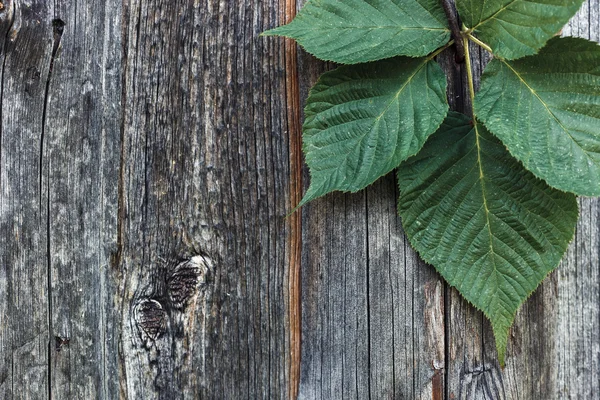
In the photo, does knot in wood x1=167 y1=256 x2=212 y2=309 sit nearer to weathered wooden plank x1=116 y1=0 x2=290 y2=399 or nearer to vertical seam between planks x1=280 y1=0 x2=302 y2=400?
weathered wooden plank x1=116 y1=0 x2=290 y2=399

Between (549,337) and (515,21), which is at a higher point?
(515,21)

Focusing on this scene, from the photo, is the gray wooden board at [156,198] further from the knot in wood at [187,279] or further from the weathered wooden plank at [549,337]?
the weathered wooden plank at [549,337]

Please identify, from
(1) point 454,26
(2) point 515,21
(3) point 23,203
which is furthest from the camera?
(3) point 23,203

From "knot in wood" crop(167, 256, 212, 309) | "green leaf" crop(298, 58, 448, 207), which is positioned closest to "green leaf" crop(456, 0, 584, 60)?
"green leaf" crop(298, 58, 448, 207)

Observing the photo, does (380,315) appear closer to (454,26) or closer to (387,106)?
(387,106)

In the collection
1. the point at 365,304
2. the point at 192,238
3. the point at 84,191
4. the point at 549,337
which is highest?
the point at 84,191

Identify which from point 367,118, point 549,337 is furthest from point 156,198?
point 549,337

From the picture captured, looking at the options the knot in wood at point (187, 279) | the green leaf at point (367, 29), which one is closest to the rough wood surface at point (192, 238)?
the knot in wood at point (187, 279)
